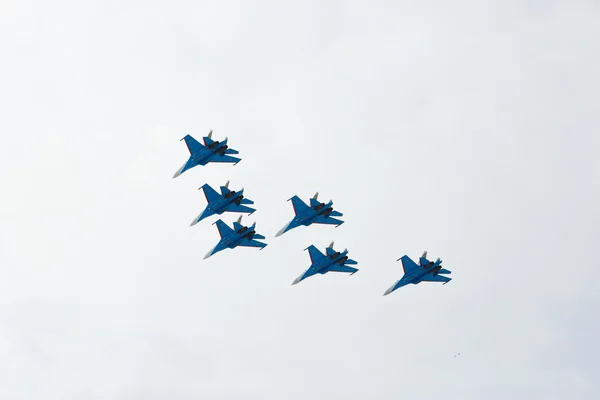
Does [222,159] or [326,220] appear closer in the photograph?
[222,159]

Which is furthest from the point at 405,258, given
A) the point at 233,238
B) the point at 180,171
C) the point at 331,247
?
the point at 180,171

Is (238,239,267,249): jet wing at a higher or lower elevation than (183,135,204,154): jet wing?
lower

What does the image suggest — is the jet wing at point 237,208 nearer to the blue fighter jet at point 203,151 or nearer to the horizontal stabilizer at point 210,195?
the horizontal stabilizer at point 210,195

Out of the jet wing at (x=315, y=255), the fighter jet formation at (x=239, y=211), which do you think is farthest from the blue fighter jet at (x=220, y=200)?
the jet wing at (x=315, y=255)

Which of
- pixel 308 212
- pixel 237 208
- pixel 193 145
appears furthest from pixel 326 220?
pixel 193 145

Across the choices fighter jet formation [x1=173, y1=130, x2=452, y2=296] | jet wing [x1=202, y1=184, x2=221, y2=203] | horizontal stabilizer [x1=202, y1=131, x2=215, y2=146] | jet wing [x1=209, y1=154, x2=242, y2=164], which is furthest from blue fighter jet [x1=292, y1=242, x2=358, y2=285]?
horizontal stabilizer [x1=202, y1=131, x2=215, y2=146]

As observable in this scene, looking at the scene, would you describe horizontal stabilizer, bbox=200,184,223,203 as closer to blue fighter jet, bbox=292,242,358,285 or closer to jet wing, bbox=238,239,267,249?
jet wing, bbox=238,239,267,249

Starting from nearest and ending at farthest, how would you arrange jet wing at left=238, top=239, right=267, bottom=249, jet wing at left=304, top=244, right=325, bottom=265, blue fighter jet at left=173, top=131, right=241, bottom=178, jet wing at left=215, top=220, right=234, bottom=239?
blue fighter jet at left=173, top=131, right=241, bottom=178
jet wing at left=215, top=220, right=234, bottom=239
jet wing at left=238, top=239, right=267, bottom=249
jet wing at left=304, top=244, right=325, bottom=265

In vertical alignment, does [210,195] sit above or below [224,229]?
above

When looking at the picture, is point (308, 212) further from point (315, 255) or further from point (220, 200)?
point (220, 200)

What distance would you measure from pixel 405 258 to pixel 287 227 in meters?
22.7

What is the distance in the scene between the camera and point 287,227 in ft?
638

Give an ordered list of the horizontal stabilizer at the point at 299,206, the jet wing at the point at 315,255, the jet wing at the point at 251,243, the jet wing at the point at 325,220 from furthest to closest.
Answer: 1. the jet wing at the point at 315,255
2. the jet wing at the point at 251,243
3. the jet wing at the point at 325,220
4. the horizontal stabilizer at the point at 299,206

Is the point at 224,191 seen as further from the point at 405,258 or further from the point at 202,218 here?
the point at 405,258
